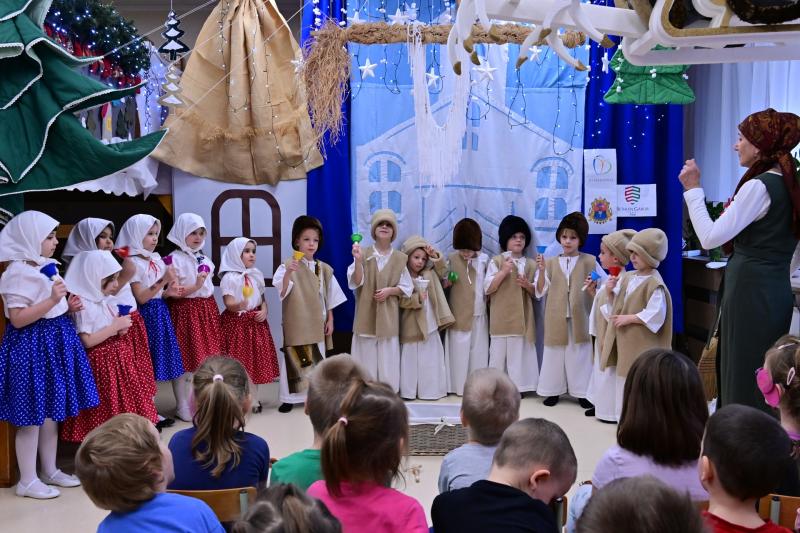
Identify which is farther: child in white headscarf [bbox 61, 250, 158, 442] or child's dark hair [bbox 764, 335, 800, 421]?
child in white headscarf [bbox 61, 250, 158, 442]

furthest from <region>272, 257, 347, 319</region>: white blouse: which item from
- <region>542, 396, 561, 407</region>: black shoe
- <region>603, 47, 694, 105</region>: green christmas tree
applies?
<region>603, 47, 694, 105</region>: green christmas tree

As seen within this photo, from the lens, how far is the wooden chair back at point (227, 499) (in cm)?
221

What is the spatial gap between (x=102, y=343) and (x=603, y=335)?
297 centimetres

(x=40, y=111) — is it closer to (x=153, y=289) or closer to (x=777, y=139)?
(x=153, y=289)

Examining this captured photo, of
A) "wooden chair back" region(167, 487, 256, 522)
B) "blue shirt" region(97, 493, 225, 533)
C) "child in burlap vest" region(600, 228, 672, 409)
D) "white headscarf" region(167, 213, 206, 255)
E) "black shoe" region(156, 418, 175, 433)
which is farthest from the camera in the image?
"white headscarf" region(167, 213, 206, 255)

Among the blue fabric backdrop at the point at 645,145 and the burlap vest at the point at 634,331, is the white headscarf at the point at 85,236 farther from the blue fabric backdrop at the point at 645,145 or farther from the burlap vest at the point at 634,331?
the blue fabric backdrop at the point at 645,145

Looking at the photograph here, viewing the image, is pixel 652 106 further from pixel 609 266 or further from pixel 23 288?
pixel 23 288

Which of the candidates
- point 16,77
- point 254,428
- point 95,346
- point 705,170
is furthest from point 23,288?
point 705,170

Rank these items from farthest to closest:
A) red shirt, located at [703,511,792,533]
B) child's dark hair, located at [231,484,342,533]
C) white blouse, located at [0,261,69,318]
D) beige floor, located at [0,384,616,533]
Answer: white blouse, located at [0,261,69,318] < beige floor, located at [0,384,616,533] < red shirt, located at [703,511,792,533] < child's dark hair, located at [231,484,342,533]

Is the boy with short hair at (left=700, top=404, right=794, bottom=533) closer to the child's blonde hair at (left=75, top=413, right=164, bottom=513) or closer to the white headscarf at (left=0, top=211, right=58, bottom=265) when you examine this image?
the child's blonde hair at (left=75, top=413, right=164, bottom=513)

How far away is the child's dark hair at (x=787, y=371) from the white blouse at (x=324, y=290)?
339 cm

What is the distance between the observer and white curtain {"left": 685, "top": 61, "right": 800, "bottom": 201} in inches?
228

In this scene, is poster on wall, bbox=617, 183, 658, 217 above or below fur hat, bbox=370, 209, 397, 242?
above

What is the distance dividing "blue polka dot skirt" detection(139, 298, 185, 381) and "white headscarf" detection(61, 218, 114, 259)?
584mm
